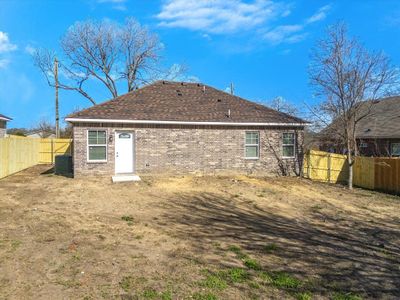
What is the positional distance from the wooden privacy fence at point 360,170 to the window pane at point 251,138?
3324 mm

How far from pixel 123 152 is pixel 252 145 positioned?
23.1ft

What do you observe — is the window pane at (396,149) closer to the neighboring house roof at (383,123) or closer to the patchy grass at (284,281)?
the neighboring house roof at (383,123)

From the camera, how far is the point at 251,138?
67.8 ft

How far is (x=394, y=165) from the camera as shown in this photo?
18.5 meters

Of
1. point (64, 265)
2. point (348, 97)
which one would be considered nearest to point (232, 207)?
point (64, 265)

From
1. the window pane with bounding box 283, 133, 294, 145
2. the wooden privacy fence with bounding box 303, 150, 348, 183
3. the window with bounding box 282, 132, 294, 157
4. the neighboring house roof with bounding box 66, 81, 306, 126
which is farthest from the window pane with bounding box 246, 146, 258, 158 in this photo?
the wooden privacy fence with bounding box 303, 150, 348, 183

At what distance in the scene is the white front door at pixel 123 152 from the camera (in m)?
18.6

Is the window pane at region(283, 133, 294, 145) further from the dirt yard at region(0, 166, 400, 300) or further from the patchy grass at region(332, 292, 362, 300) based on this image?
the patchy grass at region(332, 292, 362, 300)

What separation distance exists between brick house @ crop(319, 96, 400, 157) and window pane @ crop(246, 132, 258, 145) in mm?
6992

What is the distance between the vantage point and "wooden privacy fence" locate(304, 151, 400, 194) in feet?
61.1

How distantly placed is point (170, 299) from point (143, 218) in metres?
5.57

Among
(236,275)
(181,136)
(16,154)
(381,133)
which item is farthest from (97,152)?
(381,133)

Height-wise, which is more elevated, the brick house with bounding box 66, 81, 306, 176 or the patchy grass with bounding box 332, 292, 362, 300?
the brick house with bounding box 66, 81, 306, 176

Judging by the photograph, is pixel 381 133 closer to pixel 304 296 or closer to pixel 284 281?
pixel 284 281
